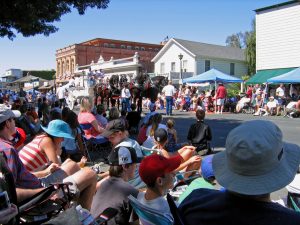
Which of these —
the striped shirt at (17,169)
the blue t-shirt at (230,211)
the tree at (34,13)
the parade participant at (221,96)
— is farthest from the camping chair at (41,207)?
the parade participant at (221,96)

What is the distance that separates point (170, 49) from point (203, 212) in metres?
48.3

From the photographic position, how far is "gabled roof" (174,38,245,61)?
47.0 metres

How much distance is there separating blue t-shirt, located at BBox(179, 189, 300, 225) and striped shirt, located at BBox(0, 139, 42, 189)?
189 cm

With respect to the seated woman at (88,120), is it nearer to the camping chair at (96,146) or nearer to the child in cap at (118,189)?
the camping chair at (96,146)

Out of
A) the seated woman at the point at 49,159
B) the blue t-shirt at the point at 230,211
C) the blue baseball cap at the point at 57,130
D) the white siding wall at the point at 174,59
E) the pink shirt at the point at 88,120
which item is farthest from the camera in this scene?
the white siding wall at the point at 174,59

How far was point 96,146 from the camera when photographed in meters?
9.30

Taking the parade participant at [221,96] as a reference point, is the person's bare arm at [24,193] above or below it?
below

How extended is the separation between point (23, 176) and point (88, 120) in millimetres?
4925

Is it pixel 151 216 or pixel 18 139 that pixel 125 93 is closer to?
pixel 18 139

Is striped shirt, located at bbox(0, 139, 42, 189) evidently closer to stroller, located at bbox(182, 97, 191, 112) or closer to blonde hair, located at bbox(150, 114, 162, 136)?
blonde hair, located at bbox(150, 114, 162, 136)

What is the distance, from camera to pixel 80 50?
224 feet

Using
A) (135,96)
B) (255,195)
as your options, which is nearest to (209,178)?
(255,195)

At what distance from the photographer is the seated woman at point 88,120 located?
8414mm

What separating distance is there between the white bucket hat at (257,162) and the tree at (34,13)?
10.0m
